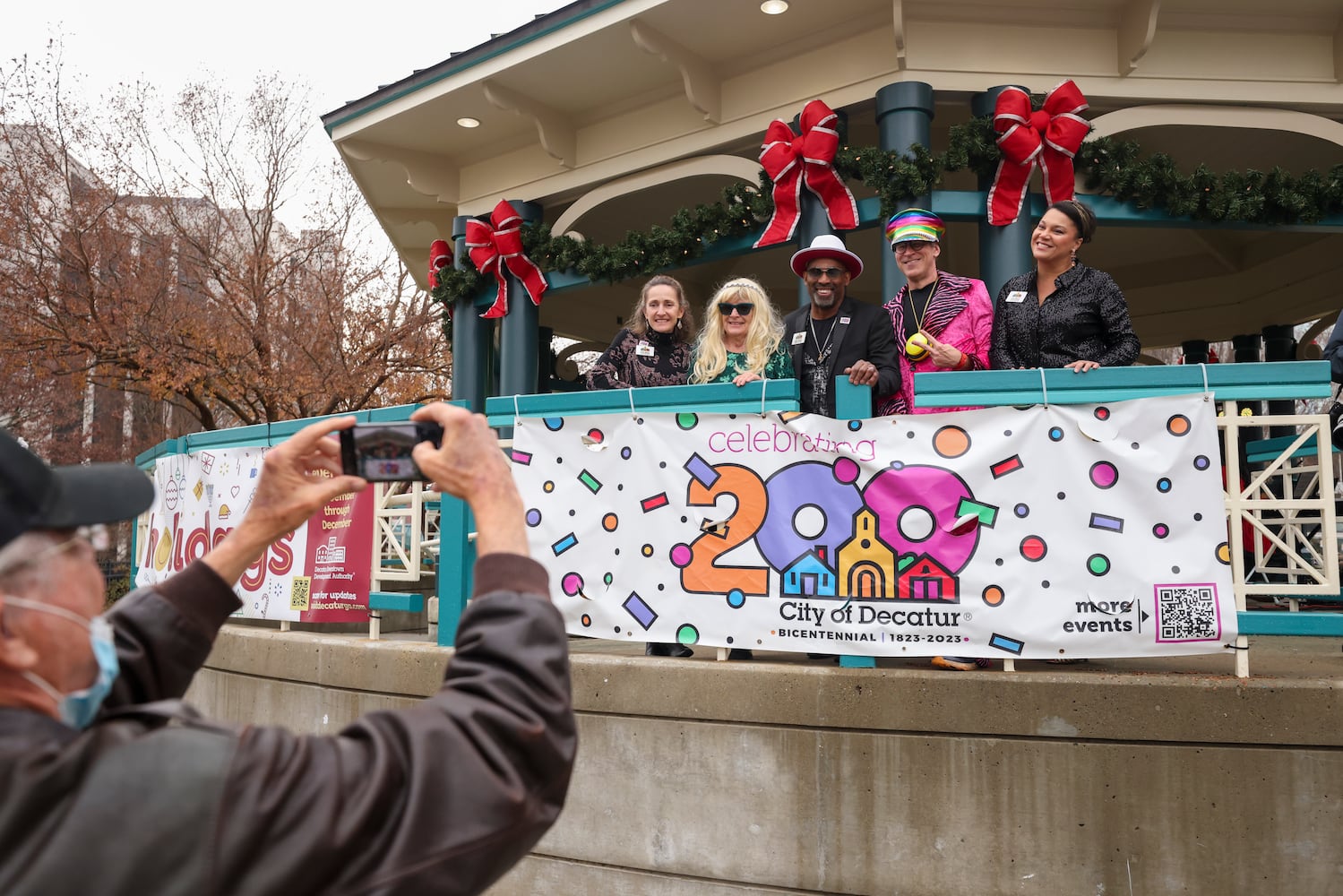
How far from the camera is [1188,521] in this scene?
3.79m

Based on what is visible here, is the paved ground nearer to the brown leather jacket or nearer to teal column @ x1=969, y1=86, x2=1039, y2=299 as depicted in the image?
the brown leather jacket

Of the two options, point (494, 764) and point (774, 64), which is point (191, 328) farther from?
point (494, 764)

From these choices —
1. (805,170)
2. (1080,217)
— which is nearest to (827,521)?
(1080,217)

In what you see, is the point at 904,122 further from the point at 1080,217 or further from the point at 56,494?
the point at 56,494

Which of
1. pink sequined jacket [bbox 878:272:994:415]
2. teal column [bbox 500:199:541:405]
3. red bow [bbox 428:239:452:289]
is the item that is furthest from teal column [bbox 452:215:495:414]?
pink sequined jacket [bbox 878:272:994:415]

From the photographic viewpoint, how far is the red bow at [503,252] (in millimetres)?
9320

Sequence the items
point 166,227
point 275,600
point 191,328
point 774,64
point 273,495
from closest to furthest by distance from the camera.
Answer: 1. point 273,495
2. point 275,600
3. point 774,64
4. point 191,328
5. point 166,227

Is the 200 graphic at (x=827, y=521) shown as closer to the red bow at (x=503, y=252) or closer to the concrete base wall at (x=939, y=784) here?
the concrete base wall at (x=939, y=784)

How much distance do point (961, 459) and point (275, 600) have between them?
13.8ft

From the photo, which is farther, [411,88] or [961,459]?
[411,88]

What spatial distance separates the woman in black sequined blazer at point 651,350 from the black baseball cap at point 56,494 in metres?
4.08

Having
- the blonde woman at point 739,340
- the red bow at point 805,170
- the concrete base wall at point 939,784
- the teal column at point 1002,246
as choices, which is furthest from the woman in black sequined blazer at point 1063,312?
the red bow at point 805,170

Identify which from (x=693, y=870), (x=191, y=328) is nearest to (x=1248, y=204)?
(x=693, y=870)

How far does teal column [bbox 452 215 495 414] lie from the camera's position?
10.2m
